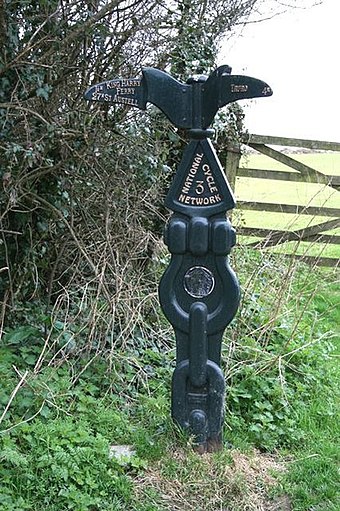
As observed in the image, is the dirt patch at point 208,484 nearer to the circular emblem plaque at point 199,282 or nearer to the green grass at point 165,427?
the green grass at point 165,427

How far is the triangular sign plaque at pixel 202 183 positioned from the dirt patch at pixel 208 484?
1324 millimetres

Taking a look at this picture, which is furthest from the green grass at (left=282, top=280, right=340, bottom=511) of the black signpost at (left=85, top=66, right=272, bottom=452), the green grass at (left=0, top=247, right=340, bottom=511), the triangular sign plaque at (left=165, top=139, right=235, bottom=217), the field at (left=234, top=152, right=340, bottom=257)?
the field at (left=234, top=152, right=340, bottom=257)

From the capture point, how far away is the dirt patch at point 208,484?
11.3 ft

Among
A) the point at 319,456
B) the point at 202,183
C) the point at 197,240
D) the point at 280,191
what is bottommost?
the point at 319,456

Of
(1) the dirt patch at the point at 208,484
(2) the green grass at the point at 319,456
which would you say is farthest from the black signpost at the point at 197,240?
(2) the green grass at the point at 319,456

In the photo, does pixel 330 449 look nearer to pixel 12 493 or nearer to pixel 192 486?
pixel 192 486

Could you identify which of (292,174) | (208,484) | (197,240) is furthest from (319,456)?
(292,174)

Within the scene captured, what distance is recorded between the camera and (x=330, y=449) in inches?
159

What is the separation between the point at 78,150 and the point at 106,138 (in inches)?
9.5

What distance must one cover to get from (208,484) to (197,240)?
1.26 metres

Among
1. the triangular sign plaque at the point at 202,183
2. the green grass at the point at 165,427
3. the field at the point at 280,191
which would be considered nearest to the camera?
the green grass at the point at 165,427

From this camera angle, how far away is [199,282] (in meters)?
3.81

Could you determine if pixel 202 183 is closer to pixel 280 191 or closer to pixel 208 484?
pixel 208 484

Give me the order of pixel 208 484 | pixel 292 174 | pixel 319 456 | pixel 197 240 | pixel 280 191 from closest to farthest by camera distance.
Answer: pixel 208 484 < pixel 197 240 < pixel 319 456 < pixel 292 174 < pixel 280 191
